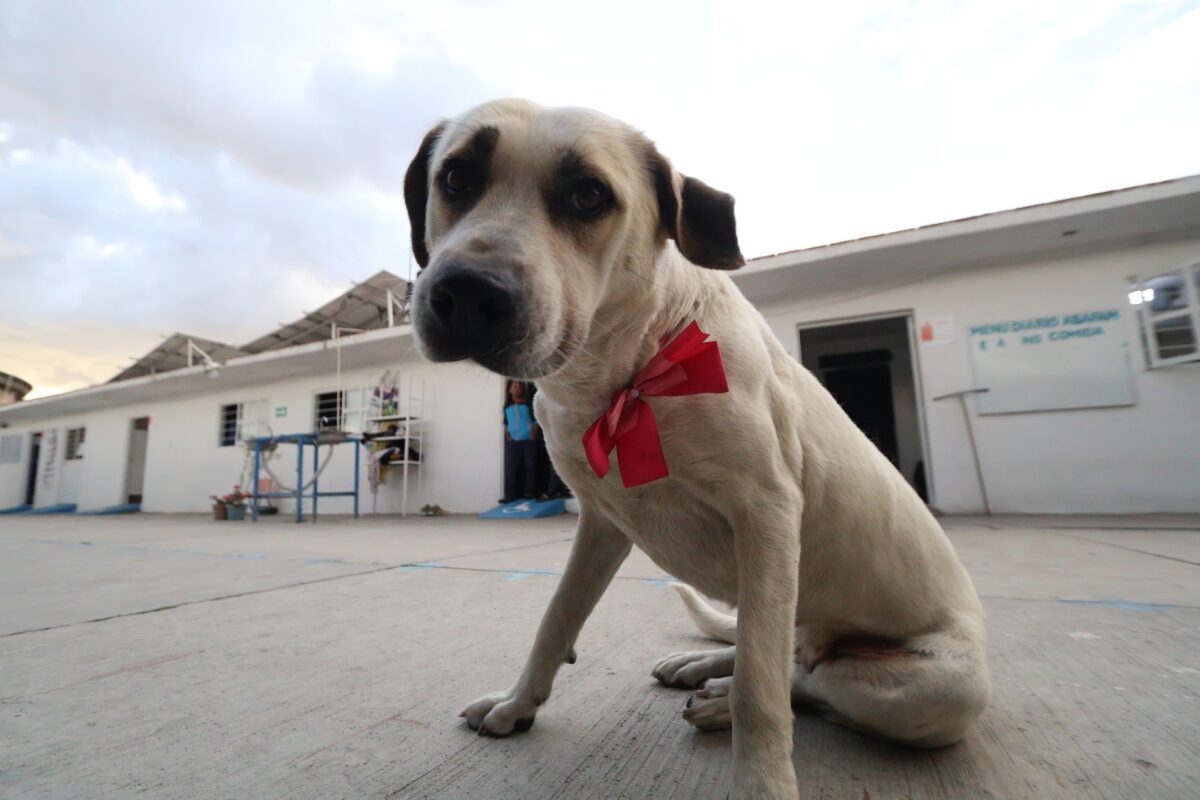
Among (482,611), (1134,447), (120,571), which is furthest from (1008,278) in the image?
(120,571)

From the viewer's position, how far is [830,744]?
98 cm

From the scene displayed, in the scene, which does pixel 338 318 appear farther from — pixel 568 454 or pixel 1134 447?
pixel 1134 447

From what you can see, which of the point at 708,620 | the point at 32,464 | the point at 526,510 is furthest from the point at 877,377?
the point at 32,464

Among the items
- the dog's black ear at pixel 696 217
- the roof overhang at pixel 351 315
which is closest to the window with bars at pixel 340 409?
the roof overhang at pixel 351 315

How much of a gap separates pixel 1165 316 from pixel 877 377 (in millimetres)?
5933

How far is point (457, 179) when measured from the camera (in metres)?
1.03

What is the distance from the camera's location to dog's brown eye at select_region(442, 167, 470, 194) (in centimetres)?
103

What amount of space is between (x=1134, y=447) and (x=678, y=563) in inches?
265

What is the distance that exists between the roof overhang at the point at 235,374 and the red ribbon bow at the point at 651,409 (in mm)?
7675

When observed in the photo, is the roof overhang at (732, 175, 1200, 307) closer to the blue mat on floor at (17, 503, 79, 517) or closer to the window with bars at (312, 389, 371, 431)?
the window with bars at (312, 389, 371, 431)

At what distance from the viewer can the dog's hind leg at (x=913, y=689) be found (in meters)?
0.91

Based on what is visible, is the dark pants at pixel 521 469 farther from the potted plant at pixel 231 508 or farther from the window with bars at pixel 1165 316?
the window with bars at pixel 1165 316

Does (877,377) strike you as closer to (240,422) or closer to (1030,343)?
(1030,343)

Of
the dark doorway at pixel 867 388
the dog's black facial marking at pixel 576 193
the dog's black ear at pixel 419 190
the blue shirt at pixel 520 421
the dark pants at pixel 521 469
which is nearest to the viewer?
the dog's black facial marking at pixel 576 193
